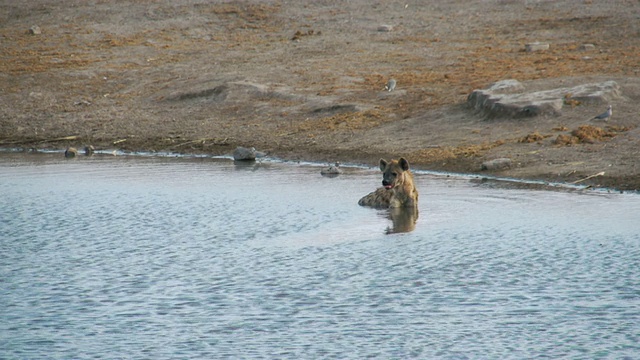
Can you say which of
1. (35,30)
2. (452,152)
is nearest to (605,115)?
(452,152)

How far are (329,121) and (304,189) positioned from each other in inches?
382

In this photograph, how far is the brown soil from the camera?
27250 millimetres

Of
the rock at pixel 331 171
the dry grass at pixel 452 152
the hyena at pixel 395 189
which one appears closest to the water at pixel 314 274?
the hyena at pixel 395 189

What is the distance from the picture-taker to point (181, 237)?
17.3 metres

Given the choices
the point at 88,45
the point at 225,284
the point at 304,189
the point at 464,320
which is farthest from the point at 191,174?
the point at 88,45

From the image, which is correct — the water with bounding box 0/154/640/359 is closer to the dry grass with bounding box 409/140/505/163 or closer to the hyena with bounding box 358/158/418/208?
the hyena with bounding box 358/158/418/208

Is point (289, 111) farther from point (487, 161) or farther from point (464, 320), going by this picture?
point (464, 320)

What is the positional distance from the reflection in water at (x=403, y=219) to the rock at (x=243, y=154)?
9.31m

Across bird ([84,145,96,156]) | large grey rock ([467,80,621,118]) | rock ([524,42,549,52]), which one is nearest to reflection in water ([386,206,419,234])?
large grey rock ([467,80,621,118])

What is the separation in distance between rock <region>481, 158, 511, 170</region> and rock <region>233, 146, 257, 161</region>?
6991mm

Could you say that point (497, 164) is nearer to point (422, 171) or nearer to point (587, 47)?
point (422, 171)

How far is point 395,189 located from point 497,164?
215 inches

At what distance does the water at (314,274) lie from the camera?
1121cm

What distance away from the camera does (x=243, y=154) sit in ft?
92.4
